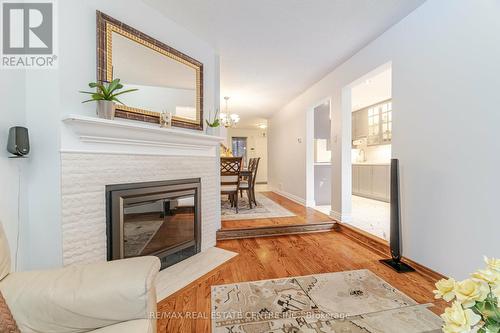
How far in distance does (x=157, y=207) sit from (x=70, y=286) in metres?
1.36

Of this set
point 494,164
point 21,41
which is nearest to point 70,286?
point 21,41

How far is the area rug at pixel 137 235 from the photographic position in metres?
1.95

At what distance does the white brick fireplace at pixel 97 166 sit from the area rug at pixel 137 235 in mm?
200

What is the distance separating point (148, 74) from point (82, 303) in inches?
77.5

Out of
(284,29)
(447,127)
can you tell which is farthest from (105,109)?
(447,127)

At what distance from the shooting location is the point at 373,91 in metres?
4.88

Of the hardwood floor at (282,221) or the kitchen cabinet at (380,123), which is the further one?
the kitchen cabinet at (380,123)

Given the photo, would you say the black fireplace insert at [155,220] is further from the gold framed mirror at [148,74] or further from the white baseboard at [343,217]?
the white baseboard at [343,217]

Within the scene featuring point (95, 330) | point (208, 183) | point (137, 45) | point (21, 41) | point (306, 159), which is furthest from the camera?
point (306, 159)

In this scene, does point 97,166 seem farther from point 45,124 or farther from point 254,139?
point 254,139

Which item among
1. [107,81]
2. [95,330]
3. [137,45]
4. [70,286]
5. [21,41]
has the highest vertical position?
[137,45]

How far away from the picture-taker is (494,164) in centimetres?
160

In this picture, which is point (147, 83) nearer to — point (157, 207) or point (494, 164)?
point (157, 207)

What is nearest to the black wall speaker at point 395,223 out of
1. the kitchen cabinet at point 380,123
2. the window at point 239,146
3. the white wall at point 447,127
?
the white wall at point 447,127
